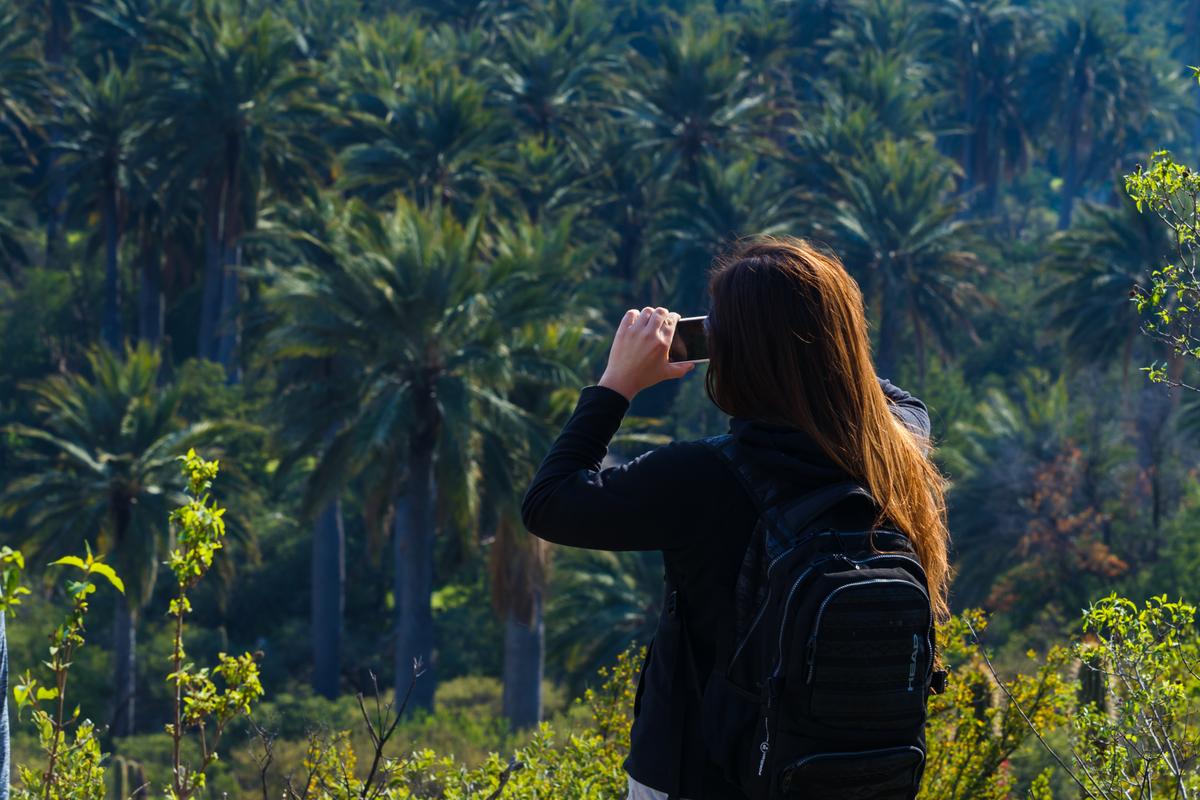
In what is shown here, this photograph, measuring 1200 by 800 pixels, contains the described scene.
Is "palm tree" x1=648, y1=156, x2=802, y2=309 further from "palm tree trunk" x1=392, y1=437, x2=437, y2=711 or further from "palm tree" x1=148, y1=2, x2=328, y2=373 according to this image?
"palm tree trunk" x1=392, y1=437, x2=437, y2=711

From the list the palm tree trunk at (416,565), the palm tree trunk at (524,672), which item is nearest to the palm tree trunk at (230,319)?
the palm tree trunk at (416,565)

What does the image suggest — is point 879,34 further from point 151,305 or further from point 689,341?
point 689,341

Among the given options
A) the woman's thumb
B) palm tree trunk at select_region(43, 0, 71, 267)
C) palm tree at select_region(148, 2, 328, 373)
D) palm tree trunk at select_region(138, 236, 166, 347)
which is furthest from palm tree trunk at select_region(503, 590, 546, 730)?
the woman's thumb

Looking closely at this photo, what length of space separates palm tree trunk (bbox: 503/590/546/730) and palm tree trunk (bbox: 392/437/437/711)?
1551 millimetres

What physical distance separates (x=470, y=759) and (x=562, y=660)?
513 centimetres

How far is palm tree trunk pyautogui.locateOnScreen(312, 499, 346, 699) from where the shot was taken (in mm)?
31312

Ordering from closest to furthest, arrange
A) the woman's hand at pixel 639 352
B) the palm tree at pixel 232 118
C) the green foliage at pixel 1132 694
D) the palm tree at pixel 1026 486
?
the woman's hand at pixel 639 352, the green foliage at pixel 1132 694, the palm tree at pixel 1026 486, the palm tree at pixel 232 118

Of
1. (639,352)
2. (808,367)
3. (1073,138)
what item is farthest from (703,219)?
(808,367)

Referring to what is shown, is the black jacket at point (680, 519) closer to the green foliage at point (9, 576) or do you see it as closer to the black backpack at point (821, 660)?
the black backpack at point (821, 660)

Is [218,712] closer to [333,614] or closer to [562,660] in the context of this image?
[562,660]

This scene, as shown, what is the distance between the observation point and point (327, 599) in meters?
31.5

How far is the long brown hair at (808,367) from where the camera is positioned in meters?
2.70

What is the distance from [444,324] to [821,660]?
1979cm

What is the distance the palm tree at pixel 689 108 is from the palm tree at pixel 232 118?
9.37 meters
